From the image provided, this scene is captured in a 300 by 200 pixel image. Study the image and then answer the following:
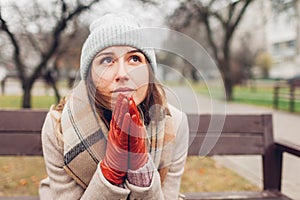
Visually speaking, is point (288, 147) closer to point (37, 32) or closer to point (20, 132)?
point (20, 132)

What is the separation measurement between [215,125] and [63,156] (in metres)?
0.52

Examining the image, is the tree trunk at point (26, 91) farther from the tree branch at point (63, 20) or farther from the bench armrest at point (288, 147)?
the bench armrest at point (288, 147)

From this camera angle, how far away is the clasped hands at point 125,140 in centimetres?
92

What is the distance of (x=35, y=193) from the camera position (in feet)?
10.6

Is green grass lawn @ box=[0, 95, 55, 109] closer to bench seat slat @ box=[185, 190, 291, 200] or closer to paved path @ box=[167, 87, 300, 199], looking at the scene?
paved path @ box=[167, 87, 300, 199]

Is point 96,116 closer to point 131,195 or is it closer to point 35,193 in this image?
point 131,195

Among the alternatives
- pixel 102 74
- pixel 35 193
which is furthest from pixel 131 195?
pixel 35 193

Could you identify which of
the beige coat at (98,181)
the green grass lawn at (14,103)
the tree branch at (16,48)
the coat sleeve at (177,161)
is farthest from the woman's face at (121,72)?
the green grass lawn at (14,103)

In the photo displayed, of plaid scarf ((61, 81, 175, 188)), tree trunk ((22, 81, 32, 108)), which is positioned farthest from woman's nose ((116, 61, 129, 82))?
tree trunk ((22, 81, 32, 108))

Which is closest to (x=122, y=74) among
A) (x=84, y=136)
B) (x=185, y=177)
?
(x=84, y=136)

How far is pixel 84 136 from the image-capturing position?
112 centimetres

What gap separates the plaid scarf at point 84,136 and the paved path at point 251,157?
0.41 ft

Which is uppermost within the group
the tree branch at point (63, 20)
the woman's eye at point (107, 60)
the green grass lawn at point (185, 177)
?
the tree branch at point (63, 20)

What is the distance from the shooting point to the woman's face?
37.3 inches
